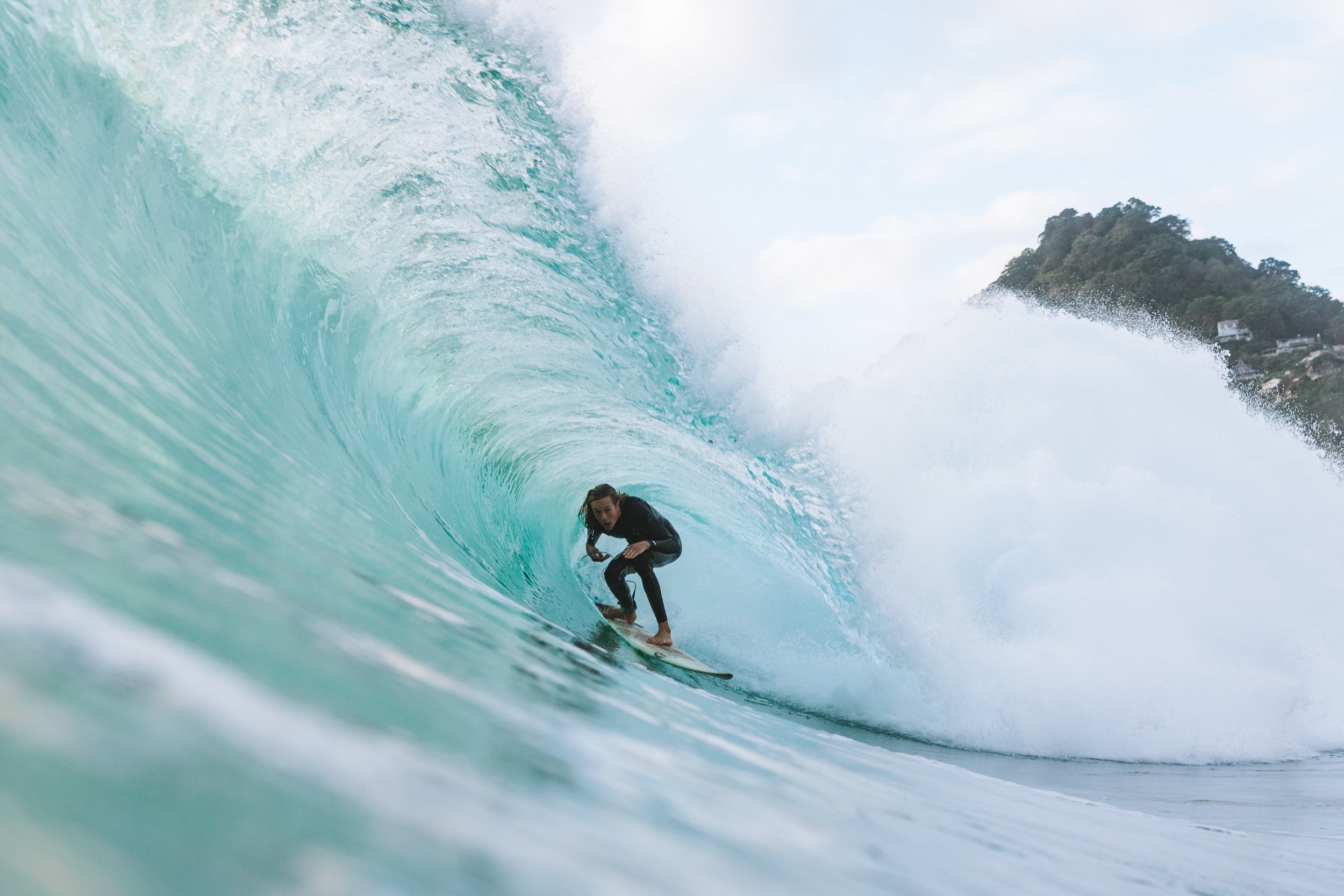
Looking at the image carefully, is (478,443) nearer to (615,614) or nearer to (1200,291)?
(615,614)

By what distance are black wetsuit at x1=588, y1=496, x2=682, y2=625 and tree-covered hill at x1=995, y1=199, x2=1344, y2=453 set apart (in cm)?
4423

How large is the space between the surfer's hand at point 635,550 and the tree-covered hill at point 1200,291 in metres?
44.6

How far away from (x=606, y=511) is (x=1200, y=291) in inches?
2178

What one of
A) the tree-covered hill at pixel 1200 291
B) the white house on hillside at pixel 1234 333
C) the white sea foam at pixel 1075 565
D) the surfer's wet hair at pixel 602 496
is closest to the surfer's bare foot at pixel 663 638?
the surfer's wet hair at pixel 602 496

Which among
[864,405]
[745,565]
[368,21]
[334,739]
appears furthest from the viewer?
[864,405]

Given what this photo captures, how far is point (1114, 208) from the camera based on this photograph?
172ft

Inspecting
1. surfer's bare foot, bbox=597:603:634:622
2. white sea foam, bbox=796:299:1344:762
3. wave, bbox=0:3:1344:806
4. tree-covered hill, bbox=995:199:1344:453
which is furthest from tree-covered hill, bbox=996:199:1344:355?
surfer's bare foot, bbox=597:603:634:622

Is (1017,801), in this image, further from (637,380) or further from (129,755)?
(637,380)

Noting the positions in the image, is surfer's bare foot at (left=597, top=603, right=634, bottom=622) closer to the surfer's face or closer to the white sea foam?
the surfer's face

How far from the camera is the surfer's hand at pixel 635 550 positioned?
15.9 feet

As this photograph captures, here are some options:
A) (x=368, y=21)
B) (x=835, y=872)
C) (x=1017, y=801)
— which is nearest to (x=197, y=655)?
(x=835, y=872)

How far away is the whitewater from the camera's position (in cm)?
81

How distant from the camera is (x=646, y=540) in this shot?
5055mm

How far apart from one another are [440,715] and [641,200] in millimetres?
6996
